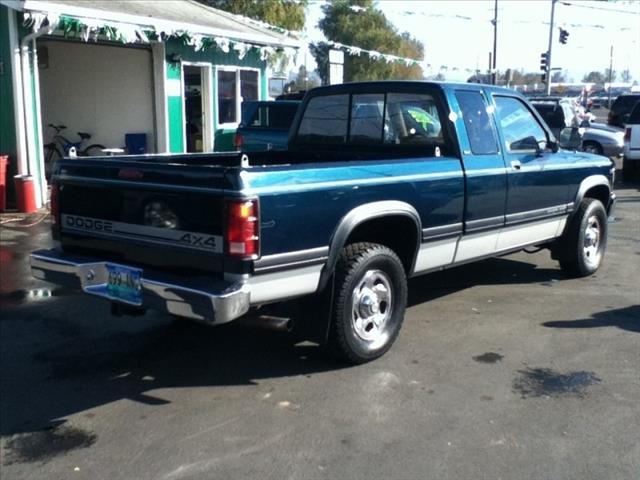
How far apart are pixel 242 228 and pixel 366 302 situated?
133 centimetres

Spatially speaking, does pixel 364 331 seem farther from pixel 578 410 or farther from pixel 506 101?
pixel 506 101

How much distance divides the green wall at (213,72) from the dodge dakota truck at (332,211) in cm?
892

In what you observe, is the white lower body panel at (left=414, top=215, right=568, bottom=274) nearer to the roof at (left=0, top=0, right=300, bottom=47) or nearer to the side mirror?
the side mirror

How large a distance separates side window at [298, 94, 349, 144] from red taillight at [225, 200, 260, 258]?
252 cm

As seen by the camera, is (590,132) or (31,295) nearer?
(31,295)

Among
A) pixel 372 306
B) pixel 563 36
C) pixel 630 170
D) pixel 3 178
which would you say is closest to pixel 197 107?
pixel 3 178

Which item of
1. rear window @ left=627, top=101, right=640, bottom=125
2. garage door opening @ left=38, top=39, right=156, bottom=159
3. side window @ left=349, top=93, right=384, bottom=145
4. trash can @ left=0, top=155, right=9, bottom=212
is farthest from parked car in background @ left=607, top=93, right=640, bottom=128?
side window @ left=349, top=93, right=384, bottom=145

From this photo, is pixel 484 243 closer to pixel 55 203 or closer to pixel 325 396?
pixel 325 396

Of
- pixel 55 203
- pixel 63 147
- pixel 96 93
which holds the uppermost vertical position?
pixel 96 93

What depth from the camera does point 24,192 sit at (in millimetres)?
11195

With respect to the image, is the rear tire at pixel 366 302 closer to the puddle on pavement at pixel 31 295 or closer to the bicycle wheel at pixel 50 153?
the puddle on pavement at pixel 31 295

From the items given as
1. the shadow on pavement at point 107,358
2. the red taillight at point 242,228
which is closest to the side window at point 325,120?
the shadow on pavement at point 107,358

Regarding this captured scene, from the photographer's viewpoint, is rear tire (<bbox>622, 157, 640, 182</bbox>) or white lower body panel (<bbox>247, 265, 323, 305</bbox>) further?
rear tire (<bbox>622, 157, 640, 182</bbox>)

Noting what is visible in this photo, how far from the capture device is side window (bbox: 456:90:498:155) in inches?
236
